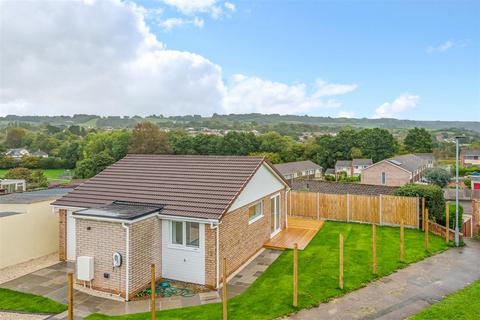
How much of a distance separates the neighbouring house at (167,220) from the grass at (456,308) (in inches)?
244

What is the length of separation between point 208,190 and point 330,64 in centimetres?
3389

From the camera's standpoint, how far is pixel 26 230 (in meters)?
13.6

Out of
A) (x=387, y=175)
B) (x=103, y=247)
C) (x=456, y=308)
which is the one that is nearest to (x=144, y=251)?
(x=103, y=247)

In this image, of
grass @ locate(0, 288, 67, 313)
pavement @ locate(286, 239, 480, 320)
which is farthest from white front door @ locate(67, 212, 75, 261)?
pavement @ locate(286, 239, 480, 320)

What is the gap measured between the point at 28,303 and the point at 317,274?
30.1 feet

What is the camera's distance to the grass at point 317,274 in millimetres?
9000

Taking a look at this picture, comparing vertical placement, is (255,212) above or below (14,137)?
below

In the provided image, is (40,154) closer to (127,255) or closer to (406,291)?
(127,255)

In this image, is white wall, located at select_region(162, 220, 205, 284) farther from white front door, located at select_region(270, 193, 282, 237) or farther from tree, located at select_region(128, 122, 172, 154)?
tree, located at select_region(128, 122, 172, 154)

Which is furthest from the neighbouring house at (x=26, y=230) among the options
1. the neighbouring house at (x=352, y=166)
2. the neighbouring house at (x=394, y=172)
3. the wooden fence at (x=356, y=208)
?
the neighbouring house at (x=352, y=166)

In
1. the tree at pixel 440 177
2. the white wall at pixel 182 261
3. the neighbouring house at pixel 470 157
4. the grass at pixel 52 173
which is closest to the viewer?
the white wall at pixel 182 261

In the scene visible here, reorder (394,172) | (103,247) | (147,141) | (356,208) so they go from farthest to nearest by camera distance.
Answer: (147,141) < (394,172) < (356,208) < (103,247)

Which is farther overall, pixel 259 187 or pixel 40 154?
pixel 40 154

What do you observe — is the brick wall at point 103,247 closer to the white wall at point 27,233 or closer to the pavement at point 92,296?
the pavement at point 92,296
